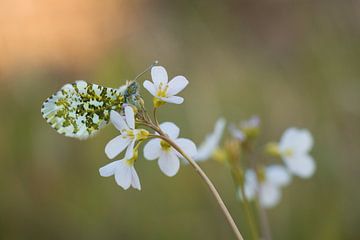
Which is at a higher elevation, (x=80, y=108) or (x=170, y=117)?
(x=170, y=117)

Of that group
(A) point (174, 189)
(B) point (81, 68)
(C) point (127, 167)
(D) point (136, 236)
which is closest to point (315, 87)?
(A) point (174, 189)

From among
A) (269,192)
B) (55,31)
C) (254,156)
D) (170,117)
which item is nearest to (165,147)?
(254,156)

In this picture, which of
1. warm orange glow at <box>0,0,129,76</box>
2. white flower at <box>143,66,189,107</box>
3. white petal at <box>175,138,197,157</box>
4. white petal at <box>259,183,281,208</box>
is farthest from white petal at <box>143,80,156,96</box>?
warm orange glow at <box>0,0,129,76</box>

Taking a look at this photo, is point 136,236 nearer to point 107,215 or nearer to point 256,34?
point 107,215

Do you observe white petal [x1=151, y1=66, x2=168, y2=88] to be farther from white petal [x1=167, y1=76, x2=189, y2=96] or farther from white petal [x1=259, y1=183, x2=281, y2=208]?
white petal [x1=259, y1=183, x2=281, y2=208]

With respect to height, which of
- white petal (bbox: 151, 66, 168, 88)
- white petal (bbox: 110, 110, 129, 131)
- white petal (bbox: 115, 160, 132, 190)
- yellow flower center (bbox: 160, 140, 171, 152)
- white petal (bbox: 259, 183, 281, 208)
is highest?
white petal (bbox: 259, 183, 281, 208)

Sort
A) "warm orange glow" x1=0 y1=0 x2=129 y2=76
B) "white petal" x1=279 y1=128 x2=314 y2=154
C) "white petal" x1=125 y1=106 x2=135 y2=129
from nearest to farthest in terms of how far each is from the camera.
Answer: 1. "white petal" x1=125 y1=106 x2=135 y2=129
2. "white petal" x1=279 y1=128 x2=314 y2=154
3. "warm orange glow" x1=0 y1=0 x2=129 y2=76

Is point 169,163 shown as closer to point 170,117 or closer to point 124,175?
point 124,175
